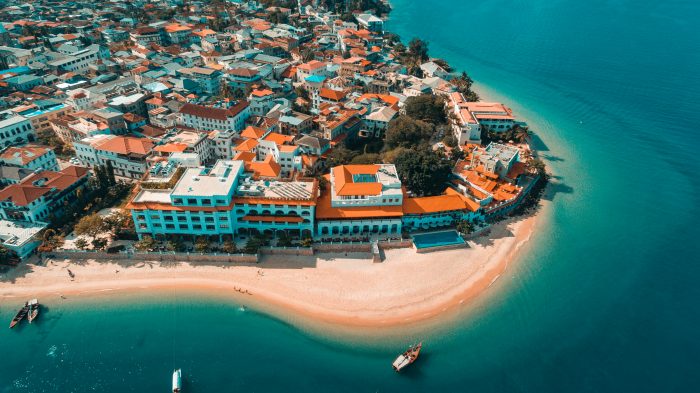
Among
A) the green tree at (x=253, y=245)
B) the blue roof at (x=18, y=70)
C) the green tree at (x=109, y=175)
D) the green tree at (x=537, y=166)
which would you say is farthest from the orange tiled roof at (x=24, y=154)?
the green tree at (x=537, y=166)

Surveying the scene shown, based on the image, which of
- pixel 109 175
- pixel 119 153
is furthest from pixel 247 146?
pixel 109 175

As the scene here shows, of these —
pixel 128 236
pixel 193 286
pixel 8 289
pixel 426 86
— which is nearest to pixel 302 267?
pixel 193 286

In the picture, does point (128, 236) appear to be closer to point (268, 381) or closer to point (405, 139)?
point (268, 381)

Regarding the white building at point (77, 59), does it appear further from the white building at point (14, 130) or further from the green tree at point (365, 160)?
the green tree at point (365, 160)

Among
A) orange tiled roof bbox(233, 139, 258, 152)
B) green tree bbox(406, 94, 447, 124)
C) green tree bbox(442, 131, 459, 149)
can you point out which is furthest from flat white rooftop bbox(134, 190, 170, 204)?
green tree bbox(442, 131, 459, 149)

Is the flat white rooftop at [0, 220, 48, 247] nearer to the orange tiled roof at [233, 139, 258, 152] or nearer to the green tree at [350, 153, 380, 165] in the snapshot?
the orange tiled roof at [233, 139, 258, 152]

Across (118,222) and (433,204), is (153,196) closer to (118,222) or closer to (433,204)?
(118,222)

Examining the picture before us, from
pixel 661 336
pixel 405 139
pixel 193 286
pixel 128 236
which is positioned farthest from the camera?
pixel 405 139
